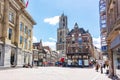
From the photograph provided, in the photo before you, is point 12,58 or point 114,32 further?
point 12,58

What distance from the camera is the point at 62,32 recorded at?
146250 millimetres

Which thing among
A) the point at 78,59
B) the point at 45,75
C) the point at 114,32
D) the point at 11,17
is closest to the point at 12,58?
the point at 11,17

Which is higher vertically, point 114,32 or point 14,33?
point 14,33

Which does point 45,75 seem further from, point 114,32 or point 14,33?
point 14,33

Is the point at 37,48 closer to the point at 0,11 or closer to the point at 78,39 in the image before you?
the point at 78,39

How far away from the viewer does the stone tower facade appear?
14125 cm

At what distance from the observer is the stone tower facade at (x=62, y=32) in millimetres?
141250

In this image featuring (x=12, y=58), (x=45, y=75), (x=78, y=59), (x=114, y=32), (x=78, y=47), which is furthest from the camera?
(x=78, y=47)

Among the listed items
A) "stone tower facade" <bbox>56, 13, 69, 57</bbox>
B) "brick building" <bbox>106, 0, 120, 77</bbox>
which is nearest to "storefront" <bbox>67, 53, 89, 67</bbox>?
"brick building" <bbox>106, 0, 120, 77</bbox>

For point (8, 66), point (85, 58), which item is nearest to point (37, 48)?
point (85, 58)

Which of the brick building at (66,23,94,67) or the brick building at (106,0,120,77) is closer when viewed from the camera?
the brick building at (106,0,120,77)

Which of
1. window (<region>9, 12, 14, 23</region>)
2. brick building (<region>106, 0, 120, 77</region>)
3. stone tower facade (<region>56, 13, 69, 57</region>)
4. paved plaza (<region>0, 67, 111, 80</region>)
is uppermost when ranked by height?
stone tower facade (<region>56, 13, 69, 57</region>)

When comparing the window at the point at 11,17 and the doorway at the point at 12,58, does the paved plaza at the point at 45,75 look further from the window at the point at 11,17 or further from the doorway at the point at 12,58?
the window at the point at 11,17

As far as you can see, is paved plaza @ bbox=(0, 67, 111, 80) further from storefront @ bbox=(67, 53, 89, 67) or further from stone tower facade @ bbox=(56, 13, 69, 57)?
stone tower facade @ bbox=(56, 13, 69, 57)
